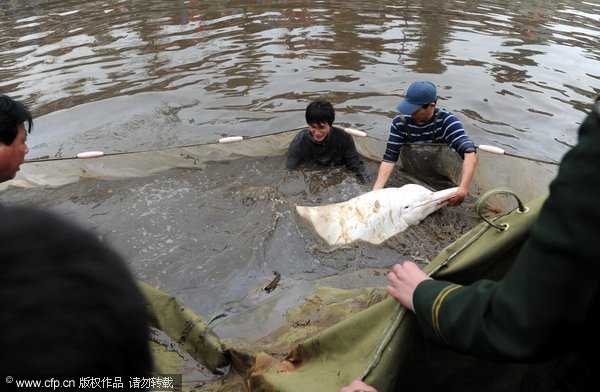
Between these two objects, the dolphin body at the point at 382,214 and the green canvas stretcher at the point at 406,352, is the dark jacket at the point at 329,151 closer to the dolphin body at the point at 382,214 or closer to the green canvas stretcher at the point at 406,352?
the dolphin body at the point at 382,214

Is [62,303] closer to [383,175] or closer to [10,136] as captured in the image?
[10,136]

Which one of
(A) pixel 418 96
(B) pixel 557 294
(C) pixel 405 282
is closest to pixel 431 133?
(A) pixel 418 96

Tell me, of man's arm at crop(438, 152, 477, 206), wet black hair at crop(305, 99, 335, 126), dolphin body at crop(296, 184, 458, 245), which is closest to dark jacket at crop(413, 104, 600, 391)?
dolphin body at crop(296, 184, 458, 245)

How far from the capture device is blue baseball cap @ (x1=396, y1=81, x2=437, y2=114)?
4.24 meters

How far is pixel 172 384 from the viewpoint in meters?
2.16

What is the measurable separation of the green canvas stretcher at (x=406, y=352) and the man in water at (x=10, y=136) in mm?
2265

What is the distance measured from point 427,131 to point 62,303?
4522 millimetres

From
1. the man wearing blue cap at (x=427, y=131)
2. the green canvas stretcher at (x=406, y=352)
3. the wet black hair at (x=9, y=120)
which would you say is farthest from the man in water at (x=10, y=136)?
the man wearing blue cap at (x=427, y=131)

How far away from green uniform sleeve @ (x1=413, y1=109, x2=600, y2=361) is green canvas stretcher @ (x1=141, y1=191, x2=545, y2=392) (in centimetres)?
47

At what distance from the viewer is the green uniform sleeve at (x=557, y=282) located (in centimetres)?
86

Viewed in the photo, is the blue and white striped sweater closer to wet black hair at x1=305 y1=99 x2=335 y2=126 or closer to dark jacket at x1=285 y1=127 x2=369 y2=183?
dark jacket at x1=285 y1=127 x2=369 y2=183

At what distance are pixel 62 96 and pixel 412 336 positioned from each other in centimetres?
786

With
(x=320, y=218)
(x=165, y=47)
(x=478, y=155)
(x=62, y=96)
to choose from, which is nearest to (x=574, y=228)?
(x=320, y=218)

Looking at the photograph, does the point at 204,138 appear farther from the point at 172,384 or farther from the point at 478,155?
the point at 172,384
